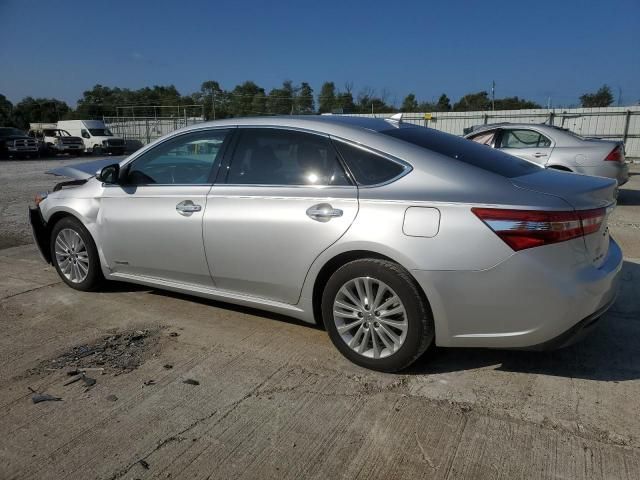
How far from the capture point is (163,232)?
416 cm

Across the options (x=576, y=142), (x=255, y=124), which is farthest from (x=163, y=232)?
(x=576, y=142)

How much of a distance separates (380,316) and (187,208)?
1730 millimetres

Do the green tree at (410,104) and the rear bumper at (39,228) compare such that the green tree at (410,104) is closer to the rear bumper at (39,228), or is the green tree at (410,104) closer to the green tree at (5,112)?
the rear bumper at (39,228)

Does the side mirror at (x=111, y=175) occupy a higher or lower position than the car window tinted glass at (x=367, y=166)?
lower

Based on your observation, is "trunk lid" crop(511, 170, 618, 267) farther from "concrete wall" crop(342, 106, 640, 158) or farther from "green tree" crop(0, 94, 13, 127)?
"green tree" crop(0, 94, 13, 127)

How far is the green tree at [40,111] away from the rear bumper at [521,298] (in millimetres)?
66889

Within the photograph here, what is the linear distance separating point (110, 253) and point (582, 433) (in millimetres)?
3799

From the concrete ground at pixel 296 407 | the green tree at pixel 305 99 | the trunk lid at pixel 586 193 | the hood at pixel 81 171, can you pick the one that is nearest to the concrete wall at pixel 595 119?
the green tree at pixel 305 99

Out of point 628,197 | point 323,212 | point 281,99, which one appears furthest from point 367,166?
point 281,99

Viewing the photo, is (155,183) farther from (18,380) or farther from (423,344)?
(423,344)

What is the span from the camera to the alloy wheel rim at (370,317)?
Result: 3184 mm

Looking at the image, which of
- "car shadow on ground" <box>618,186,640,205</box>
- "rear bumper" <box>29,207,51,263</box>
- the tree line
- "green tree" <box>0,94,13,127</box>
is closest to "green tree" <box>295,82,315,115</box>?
the tree line

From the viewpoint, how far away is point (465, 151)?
11.6 ft

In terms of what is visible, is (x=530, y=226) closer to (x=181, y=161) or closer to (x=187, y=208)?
(x=187, y=208)
